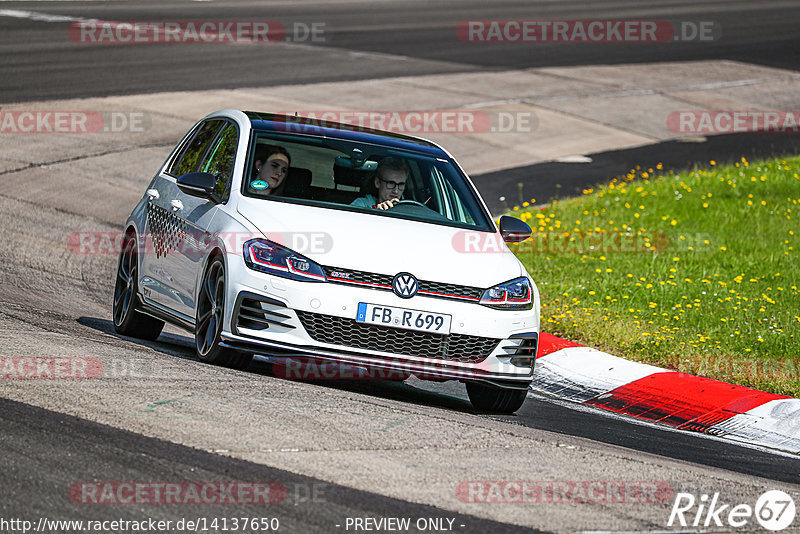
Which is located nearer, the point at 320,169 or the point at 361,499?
the point at 361,499

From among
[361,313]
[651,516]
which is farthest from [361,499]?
[361,313]

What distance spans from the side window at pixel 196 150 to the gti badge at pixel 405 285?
2.40 metres

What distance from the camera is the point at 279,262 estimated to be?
732cm

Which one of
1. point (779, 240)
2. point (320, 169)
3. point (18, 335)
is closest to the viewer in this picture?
point (18, 335)

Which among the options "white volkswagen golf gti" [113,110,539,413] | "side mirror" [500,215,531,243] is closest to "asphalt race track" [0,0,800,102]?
"white volkswagen golf gti" [113,110,539,413]

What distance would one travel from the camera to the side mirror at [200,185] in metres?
8.07

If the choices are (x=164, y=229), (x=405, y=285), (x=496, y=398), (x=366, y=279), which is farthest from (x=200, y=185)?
(x=496, y=398)

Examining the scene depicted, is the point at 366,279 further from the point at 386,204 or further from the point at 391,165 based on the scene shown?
the point at 391,165

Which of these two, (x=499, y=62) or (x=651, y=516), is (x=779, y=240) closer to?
(x=651, y=516)

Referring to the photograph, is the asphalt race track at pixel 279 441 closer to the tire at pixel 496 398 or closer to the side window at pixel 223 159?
the tire at pixel 496 398

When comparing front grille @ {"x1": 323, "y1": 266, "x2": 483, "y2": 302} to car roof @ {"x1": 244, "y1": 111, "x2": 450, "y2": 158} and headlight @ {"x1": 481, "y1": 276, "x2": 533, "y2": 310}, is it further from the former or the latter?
car roof @ {"x1": 244, "y1": 111, "x2": 450, "y2": 158}

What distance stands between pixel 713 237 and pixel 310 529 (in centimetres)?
1017

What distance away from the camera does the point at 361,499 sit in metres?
5.25

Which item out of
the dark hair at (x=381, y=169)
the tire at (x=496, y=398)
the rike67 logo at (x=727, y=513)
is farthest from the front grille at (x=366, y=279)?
the rike67 logo at (x=727, y=513)
